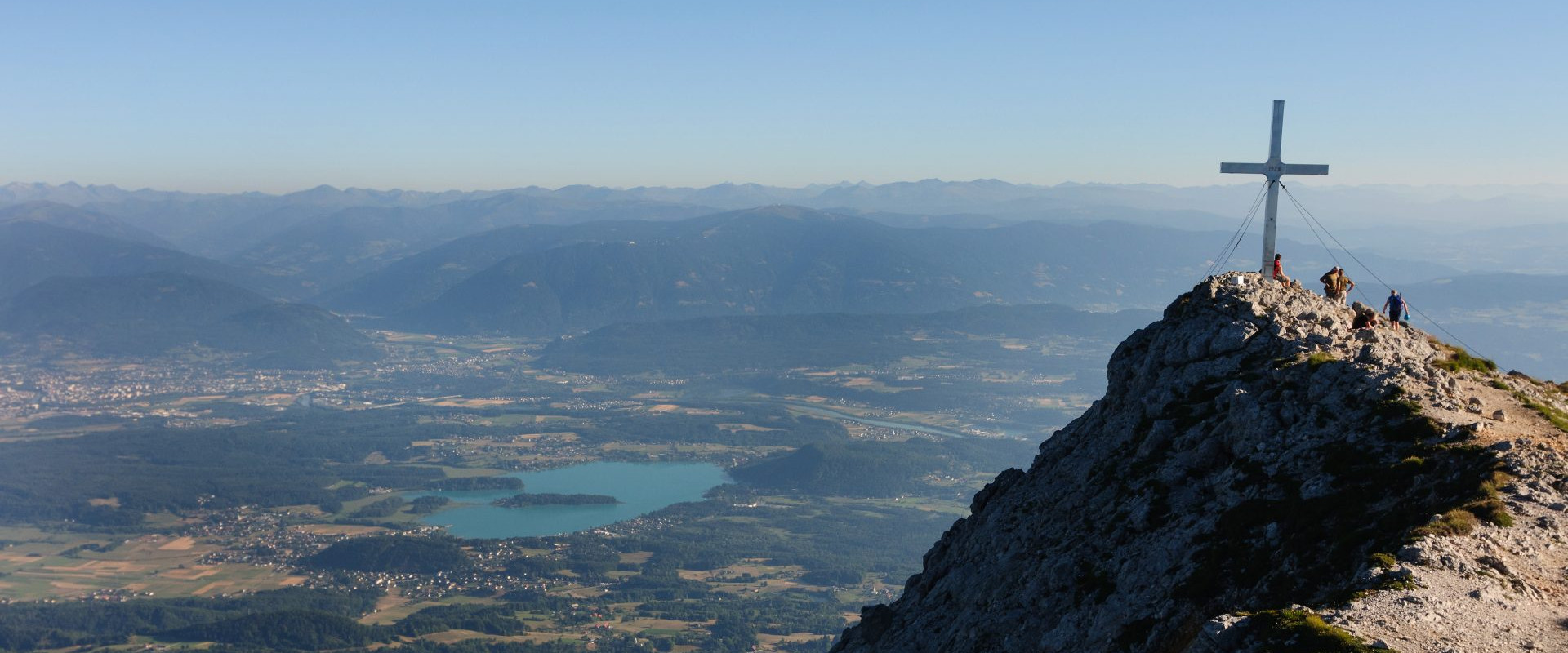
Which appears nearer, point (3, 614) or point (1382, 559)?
point (1382, 559)

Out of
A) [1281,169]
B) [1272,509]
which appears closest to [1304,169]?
[1281,169]

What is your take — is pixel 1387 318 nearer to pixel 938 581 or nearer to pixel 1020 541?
pixel 1020 541

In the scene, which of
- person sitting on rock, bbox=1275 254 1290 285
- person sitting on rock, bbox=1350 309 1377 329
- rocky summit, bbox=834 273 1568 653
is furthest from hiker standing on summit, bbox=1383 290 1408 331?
person sitting on rock, bbox=1275 254 1290 285

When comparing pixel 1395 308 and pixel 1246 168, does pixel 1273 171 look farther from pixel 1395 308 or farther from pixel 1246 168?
pixel 1395 308

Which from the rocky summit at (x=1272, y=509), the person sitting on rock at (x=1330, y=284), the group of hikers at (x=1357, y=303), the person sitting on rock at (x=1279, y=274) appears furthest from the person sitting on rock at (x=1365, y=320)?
the person sitting on rock at (x=1279, y=274)

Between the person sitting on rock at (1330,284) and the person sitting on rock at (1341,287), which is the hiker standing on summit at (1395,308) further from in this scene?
the person sitting on rock at (1330,284)

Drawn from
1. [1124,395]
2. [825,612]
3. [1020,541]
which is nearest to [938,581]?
[1020,541]
